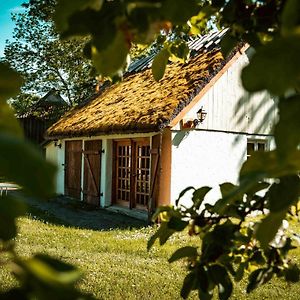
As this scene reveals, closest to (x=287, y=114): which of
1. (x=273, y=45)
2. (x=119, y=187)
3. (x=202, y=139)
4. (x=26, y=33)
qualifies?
(x=273, y=45)

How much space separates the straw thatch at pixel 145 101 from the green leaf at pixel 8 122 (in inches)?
322

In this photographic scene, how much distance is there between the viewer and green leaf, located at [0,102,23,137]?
400 mm

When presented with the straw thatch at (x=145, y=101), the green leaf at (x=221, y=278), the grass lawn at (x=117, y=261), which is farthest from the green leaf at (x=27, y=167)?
the straw thatch at (x=145, y=101)

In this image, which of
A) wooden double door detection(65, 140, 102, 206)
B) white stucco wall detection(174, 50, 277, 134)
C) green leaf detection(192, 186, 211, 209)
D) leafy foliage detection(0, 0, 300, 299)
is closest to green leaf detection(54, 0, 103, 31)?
leafy foliage detection(0, 0, 300, 299)

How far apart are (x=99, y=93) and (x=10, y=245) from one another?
15839mm

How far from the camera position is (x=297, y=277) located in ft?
3.68

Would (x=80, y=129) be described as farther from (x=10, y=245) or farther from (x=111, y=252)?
(x=10, y=245)

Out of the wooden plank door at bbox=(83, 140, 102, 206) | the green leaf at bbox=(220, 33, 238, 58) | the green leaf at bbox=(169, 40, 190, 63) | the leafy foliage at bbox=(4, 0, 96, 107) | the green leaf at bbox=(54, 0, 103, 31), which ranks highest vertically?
the leafy foliage at bbox=(4, 0, 96, 107)

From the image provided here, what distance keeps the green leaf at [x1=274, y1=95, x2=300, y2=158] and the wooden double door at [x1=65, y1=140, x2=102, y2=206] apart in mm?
11653

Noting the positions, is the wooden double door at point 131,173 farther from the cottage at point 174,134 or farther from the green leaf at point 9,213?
→ the green leaf at point 9,213

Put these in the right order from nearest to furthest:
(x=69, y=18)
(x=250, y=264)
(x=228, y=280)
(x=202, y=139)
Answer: (x=69, y=18)
(x=228, y=280)
(x=250, y=264)
(x=202, y=139)

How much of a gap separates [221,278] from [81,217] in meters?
9.89

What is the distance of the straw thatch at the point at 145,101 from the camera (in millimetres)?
9578

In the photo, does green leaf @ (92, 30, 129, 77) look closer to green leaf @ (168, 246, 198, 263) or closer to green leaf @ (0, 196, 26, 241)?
green leaf @ (0, 196, 26, 241)
